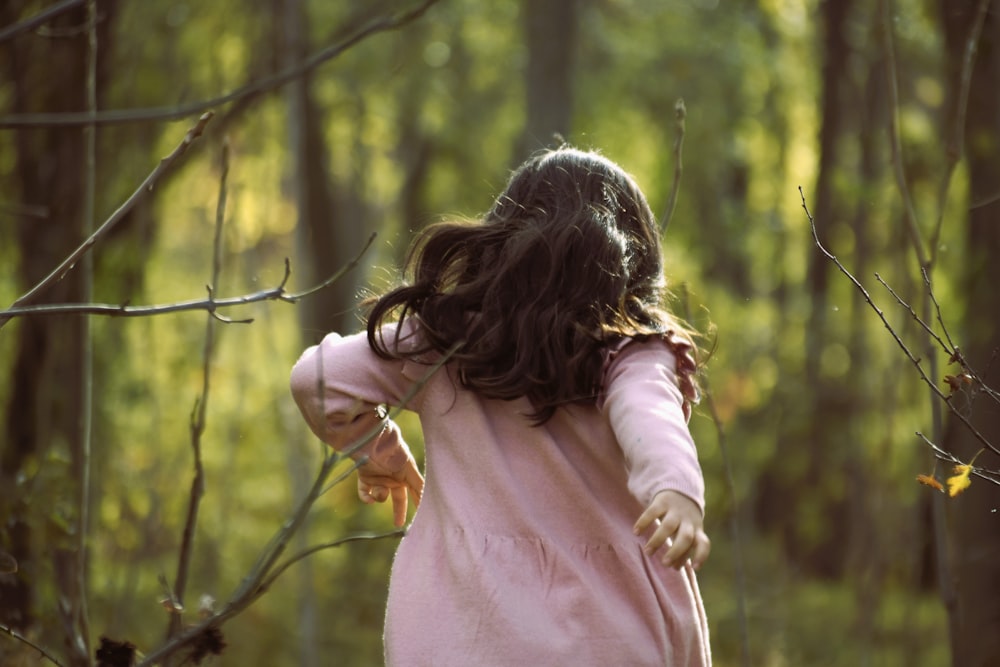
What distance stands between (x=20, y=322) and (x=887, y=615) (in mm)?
7705

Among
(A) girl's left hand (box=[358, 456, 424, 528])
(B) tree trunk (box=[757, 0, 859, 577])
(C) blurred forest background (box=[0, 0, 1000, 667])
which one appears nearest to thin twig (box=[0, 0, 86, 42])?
(C) blurred forest background (box=[0, 0, 1000, 667])

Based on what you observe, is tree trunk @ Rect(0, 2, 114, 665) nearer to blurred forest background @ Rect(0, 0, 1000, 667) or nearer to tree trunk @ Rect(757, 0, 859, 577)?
blurred forest background @ Rect(0, 0, 1000, 667)

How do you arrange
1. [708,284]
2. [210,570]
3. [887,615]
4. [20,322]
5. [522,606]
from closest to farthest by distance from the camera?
[522,606], [20,322], [210,570], [887,615], [708,284]

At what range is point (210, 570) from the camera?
18.5 feet

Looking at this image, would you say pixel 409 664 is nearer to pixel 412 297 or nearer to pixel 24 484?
pixel 412 297

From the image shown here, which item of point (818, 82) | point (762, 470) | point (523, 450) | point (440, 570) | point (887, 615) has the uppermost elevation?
point (818, 82)

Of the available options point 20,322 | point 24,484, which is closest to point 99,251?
point 20,322

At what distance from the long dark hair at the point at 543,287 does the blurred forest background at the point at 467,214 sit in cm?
18

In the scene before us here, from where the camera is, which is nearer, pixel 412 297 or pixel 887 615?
pixel 412 297

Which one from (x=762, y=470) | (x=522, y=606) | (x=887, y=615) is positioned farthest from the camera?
(x=762, y=470)

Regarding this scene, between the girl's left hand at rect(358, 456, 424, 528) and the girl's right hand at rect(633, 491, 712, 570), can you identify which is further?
the girl's left hand at rect(358, 456, 424, 528)

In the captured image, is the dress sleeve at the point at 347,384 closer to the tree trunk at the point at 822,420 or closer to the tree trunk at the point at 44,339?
the tree trunk at the point at 44,339

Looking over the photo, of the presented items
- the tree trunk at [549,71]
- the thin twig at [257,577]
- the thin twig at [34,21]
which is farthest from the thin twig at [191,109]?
the tree trunk at [549,71]

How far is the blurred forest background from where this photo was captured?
10.9 ft
